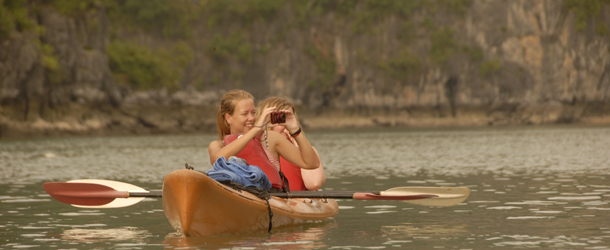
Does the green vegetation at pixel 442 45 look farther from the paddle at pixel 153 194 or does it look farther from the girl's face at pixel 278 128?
the girl's face at pixel 278 128

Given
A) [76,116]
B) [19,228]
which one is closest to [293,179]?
[19,228]

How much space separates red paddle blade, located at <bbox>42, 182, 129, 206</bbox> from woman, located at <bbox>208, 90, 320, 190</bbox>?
2.52 metres

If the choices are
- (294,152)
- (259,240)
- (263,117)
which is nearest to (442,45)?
(294,152)

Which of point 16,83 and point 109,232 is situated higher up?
point 16,83

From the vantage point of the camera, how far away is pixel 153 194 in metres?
8.86

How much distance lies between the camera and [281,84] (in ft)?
298

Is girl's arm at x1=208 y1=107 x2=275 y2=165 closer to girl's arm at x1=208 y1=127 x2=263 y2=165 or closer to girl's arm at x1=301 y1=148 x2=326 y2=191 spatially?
girl's arm at x1=208 y1=127 x2=263 y2=165

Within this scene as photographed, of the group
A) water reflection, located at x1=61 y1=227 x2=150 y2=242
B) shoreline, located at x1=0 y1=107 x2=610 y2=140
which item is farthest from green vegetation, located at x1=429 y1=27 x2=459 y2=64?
water reflection, located at x1=61 y1=227 x2=150 y2=242

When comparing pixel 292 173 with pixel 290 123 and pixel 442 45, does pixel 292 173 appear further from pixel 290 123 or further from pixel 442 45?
pixel 442 45

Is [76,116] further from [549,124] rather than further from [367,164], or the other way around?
[549,124]

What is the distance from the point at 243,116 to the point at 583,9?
91.1m

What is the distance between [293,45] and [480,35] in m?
24.2

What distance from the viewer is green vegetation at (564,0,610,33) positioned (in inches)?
3548

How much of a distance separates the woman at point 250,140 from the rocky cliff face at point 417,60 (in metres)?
79.3
